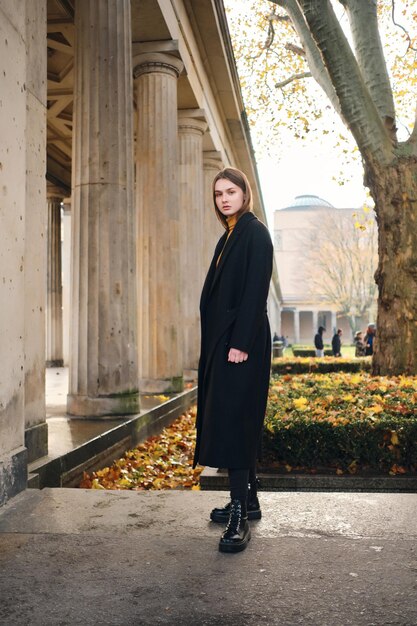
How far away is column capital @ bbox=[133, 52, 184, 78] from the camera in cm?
1018

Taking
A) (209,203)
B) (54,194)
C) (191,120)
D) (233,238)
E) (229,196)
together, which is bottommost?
(233,238)

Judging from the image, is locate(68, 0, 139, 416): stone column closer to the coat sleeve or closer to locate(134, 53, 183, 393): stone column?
locate(134, 53, 183, 393): stone column

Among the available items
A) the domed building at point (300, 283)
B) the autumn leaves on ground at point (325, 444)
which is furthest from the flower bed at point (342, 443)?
the domed building at point (300, 283)

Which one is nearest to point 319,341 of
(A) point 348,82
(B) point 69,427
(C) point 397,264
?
(C) point 397,264

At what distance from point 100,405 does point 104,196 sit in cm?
236

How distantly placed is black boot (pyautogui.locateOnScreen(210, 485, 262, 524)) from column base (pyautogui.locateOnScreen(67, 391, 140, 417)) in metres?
3.77

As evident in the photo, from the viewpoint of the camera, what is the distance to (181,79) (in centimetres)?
1223

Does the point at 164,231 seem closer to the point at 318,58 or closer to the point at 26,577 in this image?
the point at 318,58

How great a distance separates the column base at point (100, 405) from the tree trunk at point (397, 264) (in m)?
5.00

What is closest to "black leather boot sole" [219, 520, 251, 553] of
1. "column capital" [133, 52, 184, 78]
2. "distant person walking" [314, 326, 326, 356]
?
"column capital" [133, 52, 184, 78]

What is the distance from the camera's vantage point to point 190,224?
555 inches

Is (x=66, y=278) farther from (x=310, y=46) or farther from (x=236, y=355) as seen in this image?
(x=236, y=355)

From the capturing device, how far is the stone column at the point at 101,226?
703 centimetres

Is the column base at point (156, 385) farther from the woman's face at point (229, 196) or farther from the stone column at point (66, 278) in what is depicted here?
the stone column at point (66, 278)
